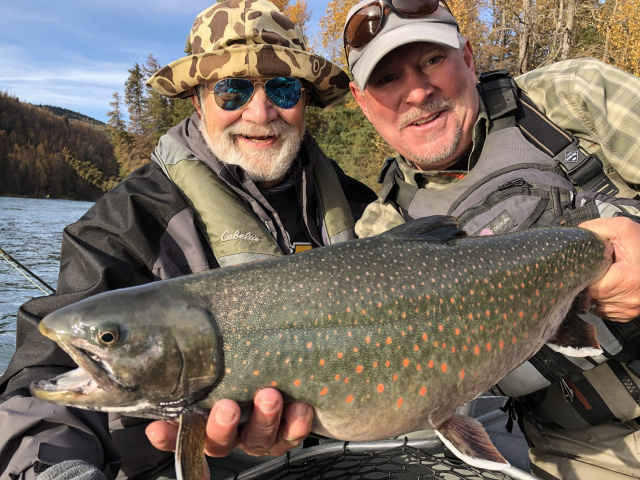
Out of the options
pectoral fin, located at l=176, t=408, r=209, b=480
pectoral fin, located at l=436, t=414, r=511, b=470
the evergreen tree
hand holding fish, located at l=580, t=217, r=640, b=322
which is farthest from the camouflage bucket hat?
the evergreen tree

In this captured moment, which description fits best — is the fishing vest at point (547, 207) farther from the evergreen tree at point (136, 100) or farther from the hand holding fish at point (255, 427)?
the evergreen tree at point (136, 100)

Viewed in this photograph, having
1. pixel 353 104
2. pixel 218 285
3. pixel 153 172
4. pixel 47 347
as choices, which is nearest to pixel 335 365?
pixel 218 285

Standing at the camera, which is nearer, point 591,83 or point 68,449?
point 68,449

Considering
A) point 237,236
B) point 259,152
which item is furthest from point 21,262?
point 237,236

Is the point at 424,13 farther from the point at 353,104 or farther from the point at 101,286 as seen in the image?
the point at 353,104

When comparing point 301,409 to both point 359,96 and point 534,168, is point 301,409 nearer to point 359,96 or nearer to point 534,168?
point 534,168

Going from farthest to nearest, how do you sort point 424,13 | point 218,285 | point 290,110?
point 290,110, point 424,13, point 218,285

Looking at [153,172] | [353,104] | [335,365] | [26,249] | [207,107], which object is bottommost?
[26,249]
